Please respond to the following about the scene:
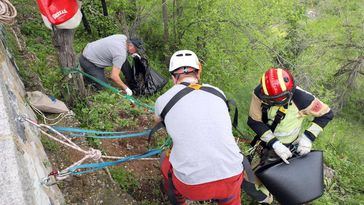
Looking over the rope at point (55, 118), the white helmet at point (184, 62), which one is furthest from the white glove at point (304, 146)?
the rope at point (55, 118)

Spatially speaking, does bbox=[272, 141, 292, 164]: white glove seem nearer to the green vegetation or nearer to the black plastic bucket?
the black plastic bucket

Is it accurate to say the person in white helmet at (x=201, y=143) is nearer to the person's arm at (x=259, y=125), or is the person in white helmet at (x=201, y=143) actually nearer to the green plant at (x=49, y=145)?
the person's arm at (x=259, y=125)

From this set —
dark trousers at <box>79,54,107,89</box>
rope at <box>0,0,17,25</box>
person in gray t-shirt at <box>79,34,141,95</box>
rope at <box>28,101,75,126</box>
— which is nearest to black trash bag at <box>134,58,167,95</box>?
person in gray t-shirt at <box>79,34,141,95</box>

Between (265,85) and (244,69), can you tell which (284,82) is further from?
(244,69)

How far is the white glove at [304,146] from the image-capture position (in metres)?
3.98

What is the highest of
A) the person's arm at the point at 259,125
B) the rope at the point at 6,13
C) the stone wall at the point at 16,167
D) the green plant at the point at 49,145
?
the rope at the point at 6,13

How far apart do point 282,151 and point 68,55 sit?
109 inches

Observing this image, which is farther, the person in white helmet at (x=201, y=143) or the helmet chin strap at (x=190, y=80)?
the helmet chin strap at (x=190, y=80)

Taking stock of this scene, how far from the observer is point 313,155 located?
4.03 metres

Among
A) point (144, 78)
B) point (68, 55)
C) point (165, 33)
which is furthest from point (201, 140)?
point (165, 33)

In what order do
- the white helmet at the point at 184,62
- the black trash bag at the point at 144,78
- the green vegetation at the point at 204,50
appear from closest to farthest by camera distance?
the white helmet at the point at 184,62 < the green vegetation at the point at 204,50 < the black trash bag at the point at 144,78

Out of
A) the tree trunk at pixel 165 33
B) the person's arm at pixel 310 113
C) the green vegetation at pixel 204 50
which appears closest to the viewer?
the person's arm at pixel 310 113

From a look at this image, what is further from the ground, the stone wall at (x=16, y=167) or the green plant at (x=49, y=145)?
the stone wall at (x=16, y=167)

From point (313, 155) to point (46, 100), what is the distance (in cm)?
329
